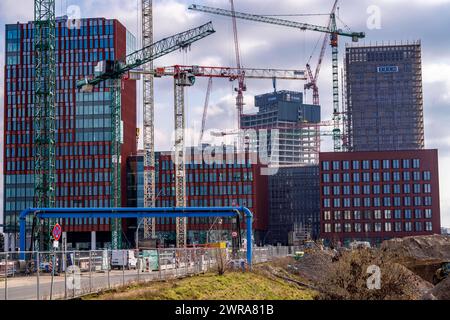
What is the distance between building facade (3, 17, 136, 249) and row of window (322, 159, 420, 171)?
163ft

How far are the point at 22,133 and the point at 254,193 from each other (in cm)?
5711

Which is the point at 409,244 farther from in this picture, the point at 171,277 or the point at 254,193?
the point at 254,193

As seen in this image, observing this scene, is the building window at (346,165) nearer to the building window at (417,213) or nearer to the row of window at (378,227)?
the row of window at (378,227)

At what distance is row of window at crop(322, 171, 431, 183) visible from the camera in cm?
18788

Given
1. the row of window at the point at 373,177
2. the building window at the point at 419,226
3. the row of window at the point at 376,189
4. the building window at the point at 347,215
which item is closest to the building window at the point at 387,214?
the row of window at the point at 376,189

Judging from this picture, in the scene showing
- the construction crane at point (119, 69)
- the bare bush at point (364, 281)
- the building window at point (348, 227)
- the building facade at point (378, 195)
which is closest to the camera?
the bare bush at point (364, 281)

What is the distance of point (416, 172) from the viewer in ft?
615

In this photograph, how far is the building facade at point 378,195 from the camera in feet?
614

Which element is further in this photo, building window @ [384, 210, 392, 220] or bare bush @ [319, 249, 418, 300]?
building window @ [384, 210, 392, 220]

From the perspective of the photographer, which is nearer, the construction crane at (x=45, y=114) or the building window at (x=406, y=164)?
the construction crane at (x=45, y=114)

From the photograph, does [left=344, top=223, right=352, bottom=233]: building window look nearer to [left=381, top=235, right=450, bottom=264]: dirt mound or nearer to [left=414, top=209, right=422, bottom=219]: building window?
[left=414, top=209, right=422, bottom=219]: building window

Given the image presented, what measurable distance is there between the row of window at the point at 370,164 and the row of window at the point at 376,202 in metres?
7.65

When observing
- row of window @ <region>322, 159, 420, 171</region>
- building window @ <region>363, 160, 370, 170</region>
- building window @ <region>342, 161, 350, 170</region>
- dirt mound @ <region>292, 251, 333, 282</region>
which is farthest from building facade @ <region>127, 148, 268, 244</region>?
dirt mound @ <region>292, 251, 333, 282</region>
